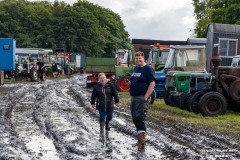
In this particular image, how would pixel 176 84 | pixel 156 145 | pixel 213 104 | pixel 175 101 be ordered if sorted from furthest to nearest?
pixel 175 101
pixel 176 84
pixel 213 104
pixel 156 145

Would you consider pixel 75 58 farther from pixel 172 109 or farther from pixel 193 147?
pixel 193 147

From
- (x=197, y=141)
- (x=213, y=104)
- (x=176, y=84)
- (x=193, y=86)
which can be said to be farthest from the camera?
(x=176, y=84)

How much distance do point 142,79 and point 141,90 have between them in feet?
0.69

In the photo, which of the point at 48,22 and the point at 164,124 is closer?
the point at 164,124

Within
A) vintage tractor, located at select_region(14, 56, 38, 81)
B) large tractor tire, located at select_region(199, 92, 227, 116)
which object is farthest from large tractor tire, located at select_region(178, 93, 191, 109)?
vintage tractor, located at select_region(14, 56, 38, 81)

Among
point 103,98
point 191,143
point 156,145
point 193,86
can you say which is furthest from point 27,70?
point 156,145

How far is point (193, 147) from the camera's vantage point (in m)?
10.7

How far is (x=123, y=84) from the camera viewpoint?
93.5 ft

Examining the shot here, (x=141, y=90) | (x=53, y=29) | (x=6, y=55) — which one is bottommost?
(x=141, y=90)

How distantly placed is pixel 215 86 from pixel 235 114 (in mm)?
1171

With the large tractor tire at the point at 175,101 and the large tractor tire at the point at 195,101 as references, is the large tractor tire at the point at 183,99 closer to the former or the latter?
the large tractor tire at the point at 175,101

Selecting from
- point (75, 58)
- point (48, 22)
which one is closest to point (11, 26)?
point (48, 22)

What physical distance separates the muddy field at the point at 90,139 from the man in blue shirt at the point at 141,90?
408mm

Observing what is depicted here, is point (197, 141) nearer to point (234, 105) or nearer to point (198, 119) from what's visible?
point (198, 119)
